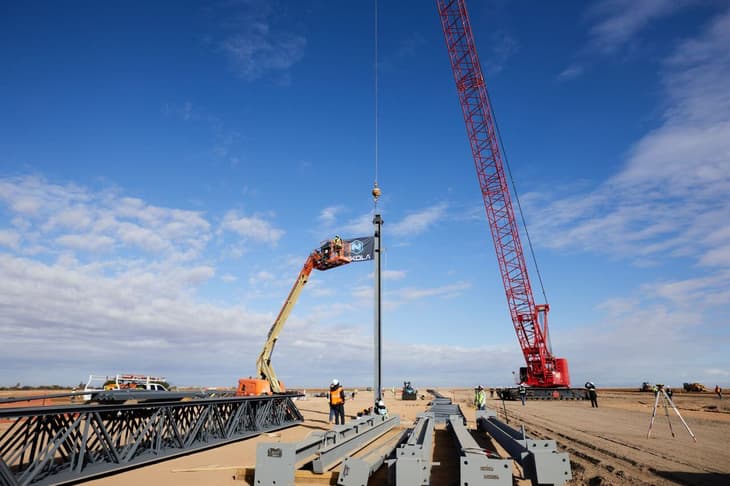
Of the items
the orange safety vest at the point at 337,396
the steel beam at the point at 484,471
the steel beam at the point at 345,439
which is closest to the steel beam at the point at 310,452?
the steel beam at the point at 345,439

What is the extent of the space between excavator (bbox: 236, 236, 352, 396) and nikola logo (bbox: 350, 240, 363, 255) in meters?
0.15

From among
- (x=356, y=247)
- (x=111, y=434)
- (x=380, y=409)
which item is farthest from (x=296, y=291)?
(x=111, y=434)

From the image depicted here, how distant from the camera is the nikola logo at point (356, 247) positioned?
20.9m

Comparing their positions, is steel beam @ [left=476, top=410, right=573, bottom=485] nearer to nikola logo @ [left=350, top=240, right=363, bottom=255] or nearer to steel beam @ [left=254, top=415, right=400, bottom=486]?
steel beam @ [left=254, top=415, right=400, bottom=486]

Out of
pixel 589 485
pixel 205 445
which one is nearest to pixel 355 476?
pixel 589 485

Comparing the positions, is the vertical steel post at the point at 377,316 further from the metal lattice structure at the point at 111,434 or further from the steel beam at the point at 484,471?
the steel beam at the point at 484,471

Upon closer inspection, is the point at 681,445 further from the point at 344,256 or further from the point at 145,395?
the point at 145,395

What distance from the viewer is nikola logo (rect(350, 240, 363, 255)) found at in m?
20.9

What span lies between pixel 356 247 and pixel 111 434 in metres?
11.9

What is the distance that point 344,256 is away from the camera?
2092cm

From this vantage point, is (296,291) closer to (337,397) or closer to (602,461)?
(337,397)

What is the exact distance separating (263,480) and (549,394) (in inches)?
1874

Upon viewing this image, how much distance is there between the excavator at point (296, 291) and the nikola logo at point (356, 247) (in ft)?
0.51

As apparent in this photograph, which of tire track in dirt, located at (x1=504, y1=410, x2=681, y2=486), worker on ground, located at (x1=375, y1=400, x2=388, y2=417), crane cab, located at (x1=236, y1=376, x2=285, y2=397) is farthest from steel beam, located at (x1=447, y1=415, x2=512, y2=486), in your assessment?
crane cab, located at (x1=236, y1=376, x2=285, y2=397)
